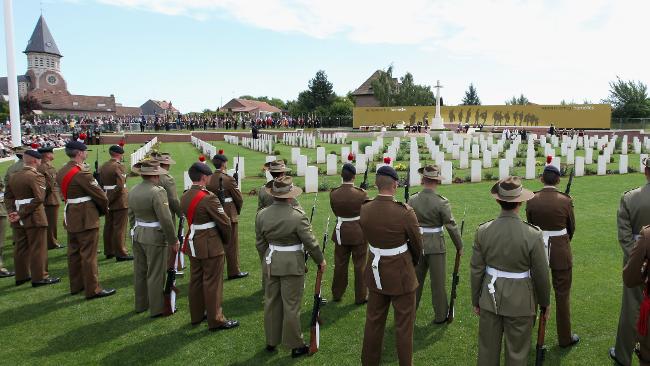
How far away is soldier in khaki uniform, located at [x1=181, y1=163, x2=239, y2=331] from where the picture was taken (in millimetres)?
5711

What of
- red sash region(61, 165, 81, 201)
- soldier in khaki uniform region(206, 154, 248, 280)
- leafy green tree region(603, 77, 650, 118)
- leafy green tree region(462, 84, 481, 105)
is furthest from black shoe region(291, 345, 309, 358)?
leafy green tree region(462, 84, 481, 105)

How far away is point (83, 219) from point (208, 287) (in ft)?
7.98

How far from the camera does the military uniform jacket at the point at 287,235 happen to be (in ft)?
16.8

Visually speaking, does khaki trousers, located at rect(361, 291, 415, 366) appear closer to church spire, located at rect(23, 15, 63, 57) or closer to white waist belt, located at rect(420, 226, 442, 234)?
white waist belt, located at rect(420, 226, 442, 234)

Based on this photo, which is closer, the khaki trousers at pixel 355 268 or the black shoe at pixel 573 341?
the black shoe at pixel 573 341

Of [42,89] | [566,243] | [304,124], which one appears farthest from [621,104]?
[42,89]

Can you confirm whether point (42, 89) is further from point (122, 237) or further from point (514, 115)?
point (122, 237)

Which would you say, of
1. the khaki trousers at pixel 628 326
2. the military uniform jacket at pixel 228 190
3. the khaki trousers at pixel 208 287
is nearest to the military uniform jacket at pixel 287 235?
the khaki trousers at pixel 208 287

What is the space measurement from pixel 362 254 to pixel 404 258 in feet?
6.45

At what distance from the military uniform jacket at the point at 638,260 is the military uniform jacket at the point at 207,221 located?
4.06 meters

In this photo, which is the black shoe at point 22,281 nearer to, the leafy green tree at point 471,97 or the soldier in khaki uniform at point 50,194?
the soldier in khaki uniform at point 50,194

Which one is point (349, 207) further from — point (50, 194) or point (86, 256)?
point (50, 194)

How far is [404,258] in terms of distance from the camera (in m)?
4.73

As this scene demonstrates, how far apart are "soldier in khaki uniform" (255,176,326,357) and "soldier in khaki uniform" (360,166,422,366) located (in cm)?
74
